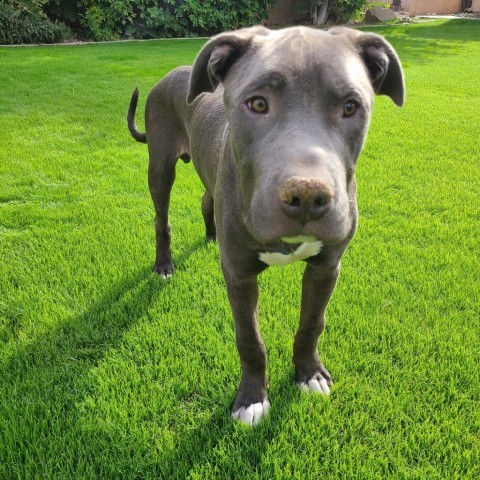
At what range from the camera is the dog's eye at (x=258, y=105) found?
6.19ft

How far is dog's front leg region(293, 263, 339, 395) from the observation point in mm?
2566

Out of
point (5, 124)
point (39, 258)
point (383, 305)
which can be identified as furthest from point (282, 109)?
point (5, 124)

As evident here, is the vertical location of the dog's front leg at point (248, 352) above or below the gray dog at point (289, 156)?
below

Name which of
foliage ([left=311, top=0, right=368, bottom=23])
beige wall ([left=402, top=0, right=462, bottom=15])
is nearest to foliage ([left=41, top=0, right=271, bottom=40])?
foliage ([left=311, top=0, right=368, bottom=23])

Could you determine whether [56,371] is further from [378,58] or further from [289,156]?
[378,58]

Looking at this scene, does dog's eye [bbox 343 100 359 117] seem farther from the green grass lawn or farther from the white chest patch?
the green grass lawn

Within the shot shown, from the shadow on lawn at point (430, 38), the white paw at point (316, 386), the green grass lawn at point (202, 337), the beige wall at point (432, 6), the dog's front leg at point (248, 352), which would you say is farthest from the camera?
the beige wall at point (432, 6)

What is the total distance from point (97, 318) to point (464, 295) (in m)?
2.71

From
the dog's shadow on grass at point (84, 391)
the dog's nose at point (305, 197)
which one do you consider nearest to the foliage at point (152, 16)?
the dog's shadow on grass at point (84, 391)

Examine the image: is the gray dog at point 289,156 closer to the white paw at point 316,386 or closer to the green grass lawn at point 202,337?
the white paw at point 316,386

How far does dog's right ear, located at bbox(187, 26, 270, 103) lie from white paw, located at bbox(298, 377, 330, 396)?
5.74 feet

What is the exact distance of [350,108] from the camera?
190 centimetres

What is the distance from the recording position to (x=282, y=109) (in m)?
1.84

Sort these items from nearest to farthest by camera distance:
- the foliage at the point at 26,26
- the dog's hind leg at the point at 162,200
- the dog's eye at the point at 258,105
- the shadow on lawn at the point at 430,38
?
the dog's eye at the point at 258,105 → the dog's hind leg at the point at 162,200 → the foliage at the point at 26,26 → the shadow on lawn at the point at 430,38
